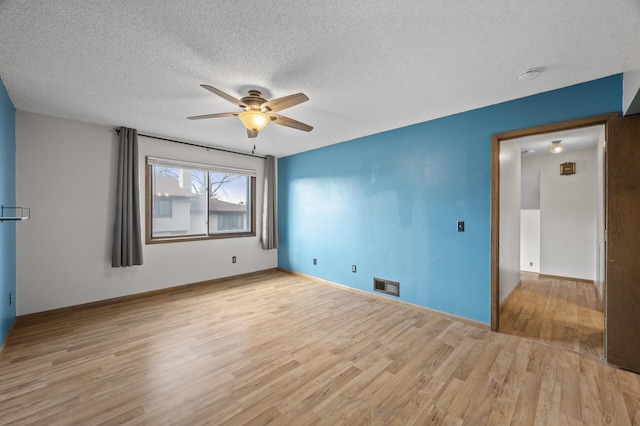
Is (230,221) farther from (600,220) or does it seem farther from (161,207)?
(600,220)

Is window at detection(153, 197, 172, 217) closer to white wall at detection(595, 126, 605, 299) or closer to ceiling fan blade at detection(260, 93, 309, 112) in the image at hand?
ceiling fan blade at detection(260, 93, 309, 112)

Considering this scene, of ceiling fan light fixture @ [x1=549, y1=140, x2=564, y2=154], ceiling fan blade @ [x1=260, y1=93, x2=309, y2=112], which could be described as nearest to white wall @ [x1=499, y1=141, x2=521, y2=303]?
ceiling fan light fixture @ [x1=549, y1=140, x2=564, y2=154]

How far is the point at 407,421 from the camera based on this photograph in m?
1.63

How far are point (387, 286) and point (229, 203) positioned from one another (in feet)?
Answer: 11.1

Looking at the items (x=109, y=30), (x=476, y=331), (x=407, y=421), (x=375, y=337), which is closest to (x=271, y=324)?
(x=375, y=337)

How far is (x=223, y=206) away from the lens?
511 centimetres

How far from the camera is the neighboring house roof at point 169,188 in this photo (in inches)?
169

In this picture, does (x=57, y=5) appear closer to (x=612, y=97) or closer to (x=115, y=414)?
(x=115, y=414)

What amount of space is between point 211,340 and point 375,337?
1690 mm

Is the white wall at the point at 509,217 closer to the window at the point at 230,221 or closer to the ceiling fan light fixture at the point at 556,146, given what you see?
the ceiling fan light fixture at the point at 556,146

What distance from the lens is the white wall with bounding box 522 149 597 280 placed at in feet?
15.4

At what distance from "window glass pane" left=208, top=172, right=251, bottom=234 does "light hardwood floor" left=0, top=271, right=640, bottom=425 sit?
2108 mm

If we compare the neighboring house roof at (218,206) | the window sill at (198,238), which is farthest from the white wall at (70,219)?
the neighboring house roof at (218,206)

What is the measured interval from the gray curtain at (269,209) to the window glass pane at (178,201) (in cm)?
118
